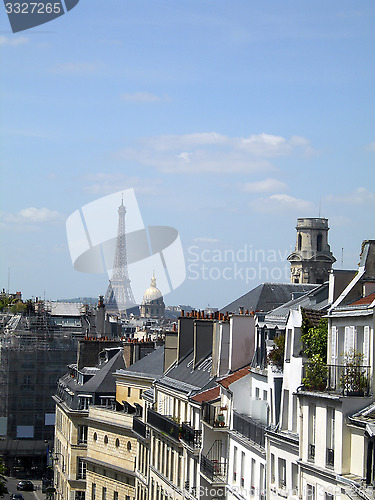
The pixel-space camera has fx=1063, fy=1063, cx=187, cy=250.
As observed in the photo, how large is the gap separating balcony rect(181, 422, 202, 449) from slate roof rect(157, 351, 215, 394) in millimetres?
1475

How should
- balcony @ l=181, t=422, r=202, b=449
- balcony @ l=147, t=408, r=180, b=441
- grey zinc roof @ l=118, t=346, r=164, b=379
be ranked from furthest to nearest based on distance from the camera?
grey zinc roof @ l=118, t=346, r=164, b=379
balcony @ l=147, t=408, r=180, b=441
balcony @ l=181, t=422, r=202, b=449

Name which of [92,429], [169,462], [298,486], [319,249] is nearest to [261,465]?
[298,486]

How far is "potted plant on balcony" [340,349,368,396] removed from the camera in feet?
67.3

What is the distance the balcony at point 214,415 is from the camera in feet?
113

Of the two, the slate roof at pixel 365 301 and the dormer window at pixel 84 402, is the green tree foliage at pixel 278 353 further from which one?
the dormer window at pixel 84 402

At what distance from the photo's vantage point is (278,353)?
27672 millimetres

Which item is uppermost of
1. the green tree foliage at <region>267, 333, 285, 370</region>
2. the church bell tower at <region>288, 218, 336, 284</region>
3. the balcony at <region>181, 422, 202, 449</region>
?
the church bell tower at <region>288, 218, 336, 284</region>

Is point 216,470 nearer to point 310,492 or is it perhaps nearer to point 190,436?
point 190,436

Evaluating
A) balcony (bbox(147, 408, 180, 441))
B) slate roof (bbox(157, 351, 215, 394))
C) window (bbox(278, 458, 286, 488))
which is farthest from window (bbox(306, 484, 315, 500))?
balcony (bbox(147, 408, 180, 441))

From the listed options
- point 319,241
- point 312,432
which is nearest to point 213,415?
point 312,432

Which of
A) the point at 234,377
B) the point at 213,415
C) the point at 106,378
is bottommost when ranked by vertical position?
the point at 213,415

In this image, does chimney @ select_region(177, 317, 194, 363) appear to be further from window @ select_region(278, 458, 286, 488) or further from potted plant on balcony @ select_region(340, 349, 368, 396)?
potted plant on balcony @ select_region(340, 349, 368, 396)

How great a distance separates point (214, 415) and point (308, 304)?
8920 mm

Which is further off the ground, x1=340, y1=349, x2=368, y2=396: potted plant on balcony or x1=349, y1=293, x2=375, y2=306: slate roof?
x1=349, y1=293, x2=375, y2=306: slate roof
